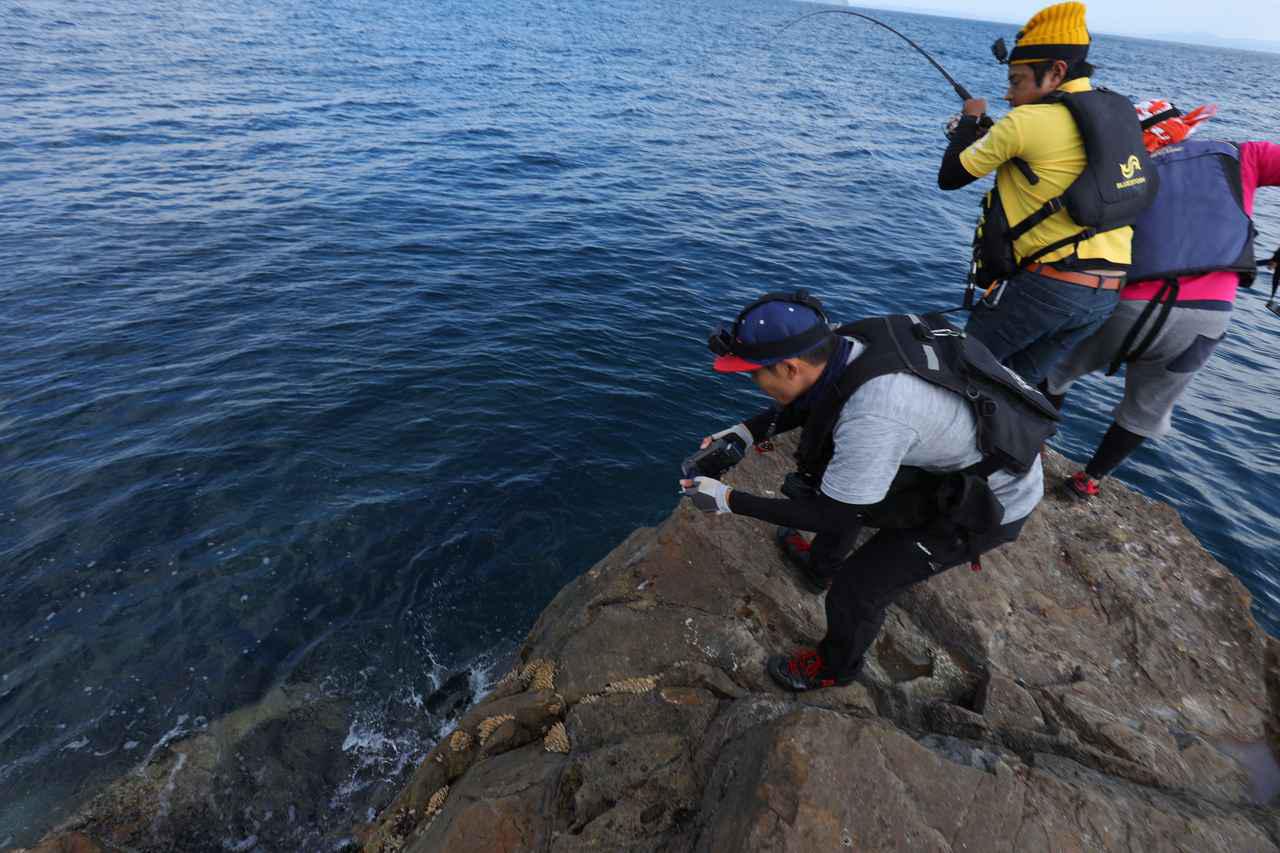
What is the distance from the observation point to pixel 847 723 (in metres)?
2.63

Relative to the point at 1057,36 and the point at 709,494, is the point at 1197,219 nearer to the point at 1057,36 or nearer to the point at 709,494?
the point at 1057,36

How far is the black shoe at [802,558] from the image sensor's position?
4.39 m

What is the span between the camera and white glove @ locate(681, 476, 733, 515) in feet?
10.4

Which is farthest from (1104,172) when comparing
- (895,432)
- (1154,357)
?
(895,432)

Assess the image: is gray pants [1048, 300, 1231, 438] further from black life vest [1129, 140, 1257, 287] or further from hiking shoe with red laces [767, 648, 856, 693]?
hiking shoe with red laces [767, 648, 856, 693]

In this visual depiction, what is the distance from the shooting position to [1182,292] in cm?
405

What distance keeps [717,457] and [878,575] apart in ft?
3.92

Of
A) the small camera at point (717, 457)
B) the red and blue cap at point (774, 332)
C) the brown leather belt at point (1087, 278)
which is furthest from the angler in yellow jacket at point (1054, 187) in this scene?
the small camera at point (717, 457)

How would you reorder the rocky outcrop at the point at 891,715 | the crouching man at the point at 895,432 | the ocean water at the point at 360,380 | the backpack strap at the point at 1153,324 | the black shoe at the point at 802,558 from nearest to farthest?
the rocky outcrop at the point at 891,715 < the crouching man at the point at 895,432 < the backpack strap at the point at 1153,324 < the black shoe at the point at 802,558 < the ocean water at the point at 360,380

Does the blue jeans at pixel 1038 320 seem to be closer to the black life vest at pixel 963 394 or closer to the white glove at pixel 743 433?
the black life vest at pixel 963 394

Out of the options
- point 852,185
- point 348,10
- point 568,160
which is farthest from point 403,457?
point 348,10

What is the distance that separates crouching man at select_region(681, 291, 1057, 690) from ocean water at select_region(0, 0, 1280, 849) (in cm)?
387

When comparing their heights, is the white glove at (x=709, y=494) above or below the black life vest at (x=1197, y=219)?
below

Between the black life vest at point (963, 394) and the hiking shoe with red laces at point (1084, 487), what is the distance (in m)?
3.34
